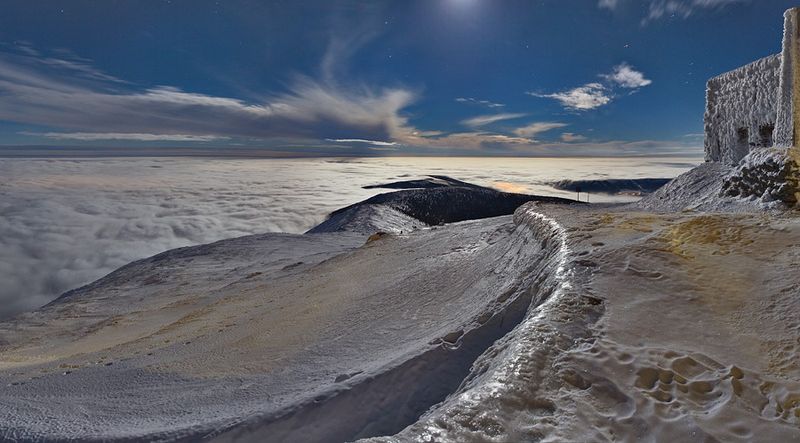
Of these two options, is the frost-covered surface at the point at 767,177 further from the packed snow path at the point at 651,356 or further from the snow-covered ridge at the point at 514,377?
the snow-covered ridge at the point at 514,377

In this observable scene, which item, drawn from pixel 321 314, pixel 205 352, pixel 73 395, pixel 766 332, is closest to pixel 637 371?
pixel 766 332

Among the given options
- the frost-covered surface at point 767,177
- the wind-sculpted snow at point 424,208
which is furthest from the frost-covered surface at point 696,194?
the wind-sculpted snow at point 424,208

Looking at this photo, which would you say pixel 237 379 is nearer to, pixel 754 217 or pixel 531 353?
pixel 531 353

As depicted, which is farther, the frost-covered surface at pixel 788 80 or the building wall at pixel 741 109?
the building wall at pixel 741 109

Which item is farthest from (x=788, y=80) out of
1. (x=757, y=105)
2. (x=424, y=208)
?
(x=424, y=208)

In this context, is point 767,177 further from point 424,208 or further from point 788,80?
point 424,208
